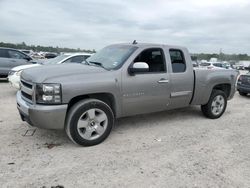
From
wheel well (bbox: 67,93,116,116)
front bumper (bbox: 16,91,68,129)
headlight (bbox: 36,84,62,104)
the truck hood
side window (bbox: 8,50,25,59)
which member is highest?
side window (bbox: 8,50,25,59)

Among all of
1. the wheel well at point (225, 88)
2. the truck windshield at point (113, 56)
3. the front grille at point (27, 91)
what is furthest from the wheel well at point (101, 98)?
the wheel well at point (225, 88)

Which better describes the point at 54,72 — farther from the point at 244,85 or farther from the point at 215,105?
the point at 244,85

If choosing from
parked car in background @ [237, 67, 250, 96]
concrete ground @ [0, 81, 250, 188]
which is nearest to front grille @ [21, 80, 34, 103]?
concrete ground @ [0, 81, 250, 188]

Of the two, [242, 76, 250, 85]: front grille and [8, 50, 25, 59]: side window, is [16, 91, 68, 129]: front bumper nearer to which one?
[242, 76, 250, 85]: front grille

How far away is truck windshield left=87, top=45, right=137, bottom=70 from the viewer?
4.98m

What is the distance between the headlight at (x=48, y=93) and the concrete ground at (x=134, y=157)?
33.3 inches

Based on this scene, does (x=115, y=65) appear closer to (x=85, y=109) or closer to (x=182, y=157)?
(x=85, y=109)

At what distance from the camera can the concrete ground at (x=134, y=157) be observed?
3396mm

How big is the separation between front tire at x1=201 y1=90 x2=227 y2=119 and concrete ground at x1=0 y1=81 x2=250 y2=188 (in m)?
0.57

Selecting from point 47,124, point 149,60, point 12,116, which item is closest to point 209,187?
point 47,124

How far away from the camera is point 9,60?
12.5 metres

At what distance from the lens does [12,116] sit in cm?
614

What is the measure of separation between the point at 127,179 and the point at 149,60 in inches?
109

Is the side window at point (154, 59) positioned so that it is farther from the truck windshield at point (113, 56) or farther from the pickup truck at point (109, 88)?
the truck windshield at point (113, 56)
